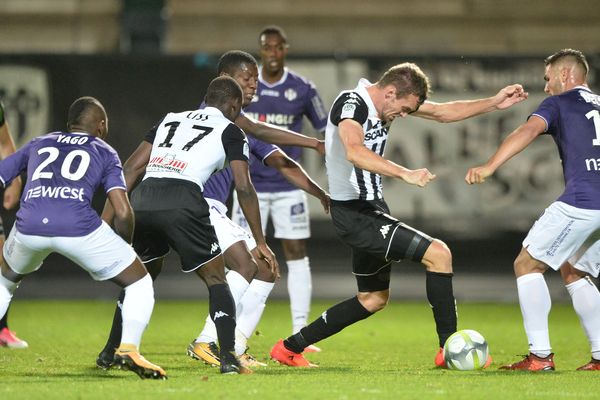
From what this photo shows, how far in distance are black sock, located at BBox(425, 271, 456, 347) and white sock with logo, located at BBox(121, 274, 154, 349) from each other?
2.02 m

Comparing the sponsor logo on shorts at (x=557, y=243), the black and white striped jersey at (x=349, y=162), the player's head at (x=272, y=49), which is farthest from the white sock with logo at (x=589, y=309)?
the player's head at (x=272, y=49)

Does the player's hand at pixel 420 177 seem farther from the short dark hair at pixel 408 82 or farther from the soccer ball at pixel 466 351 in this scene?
the soccer ball at pixel 466 351

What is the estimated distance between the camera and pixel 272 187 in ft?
35.1

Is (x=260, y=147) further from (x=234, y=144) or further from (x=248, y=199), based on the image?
(x=248, y=199)

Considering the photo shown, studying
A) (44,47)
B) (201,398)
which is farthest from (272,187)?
(44,47)

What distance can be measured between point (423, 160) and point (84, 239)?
901 centimetres

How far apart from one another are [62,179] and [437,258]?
263 cm

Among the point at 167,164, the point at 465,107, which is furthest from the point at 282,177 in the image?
the point at 167,164

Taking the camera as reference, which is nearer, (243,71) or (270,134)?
(243,71)

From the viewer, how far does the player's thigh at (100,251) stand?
23.1 feet

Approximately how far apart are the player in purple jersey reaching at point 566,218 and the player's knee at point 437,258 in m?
0.59

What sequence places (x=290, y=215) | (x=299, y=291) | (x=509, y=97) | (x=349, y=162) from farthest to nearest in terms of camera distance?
(x=290, y=215) → (x=299, y=291) → (x=509, y=97) → (x=349, y=162)

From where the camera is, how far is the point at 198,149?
7.61 meters

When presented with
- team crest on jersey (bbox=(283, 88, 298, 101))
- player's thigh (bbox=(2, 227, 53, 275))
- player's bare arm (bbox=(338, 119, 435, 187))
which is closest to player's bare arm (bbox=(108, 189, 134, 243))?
player's thigh (bbox=(2, 227, 53, 275))
